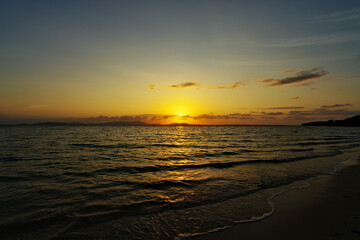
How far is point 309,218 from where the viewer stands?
22.5 ft

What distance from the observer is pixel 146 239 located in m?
5.72

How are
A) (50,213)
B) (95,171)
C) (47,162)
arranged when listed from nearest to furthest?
(50,213), (95,171), (47,162)

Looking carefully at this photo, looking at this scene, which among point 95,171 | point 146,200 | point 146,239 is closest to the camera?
point 146,239

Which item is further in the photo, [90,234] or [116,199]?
[116,199]

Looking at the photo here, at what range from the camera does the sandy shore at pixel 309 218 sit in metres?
5.76

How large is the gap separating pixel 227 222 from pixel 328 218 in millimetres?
3689

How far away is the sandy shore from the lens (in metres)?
5.76

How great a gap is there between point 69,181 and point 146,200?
20.2ft

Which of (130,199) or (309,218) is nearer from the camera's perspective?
(309,218)

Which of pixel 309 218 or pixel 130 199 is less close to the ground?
pixel 309 218

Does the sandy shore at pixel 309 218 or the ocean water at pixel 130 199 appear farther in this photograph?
the ocean water at pixel 130 199

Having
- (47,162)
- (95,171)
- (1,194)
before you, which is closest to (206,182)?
(95,171)

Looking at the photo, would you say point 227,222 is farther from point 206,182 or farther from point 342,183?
point 342,183

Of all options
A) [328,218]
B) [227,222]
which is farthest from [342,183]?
[227,222]
